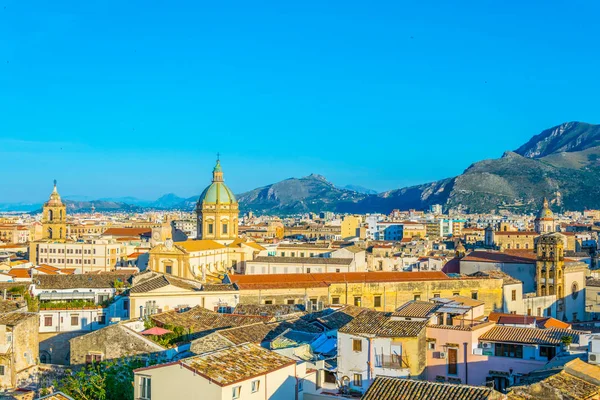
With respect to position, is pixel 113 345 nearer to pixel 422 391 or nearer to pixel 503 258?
pixel 422 391

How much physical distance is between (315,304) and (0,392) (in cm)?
1697

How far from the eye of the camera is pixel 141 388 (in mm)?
15672

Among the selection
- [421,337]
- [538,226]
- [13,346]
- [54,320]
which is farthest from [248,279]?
[538,226]

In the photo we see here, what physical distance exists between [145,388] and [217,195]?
5141 cm

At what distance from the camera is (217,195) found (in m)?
66.7

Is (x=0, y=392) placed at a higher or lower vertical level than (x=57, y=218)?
lower

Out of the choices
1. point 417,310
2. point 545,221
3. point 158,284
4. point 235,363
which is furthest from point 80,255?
point 545,221

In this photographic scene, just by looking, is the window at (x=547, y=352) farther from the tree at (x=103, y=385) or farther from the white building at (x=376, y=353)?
the tree at (x=103, y=385)

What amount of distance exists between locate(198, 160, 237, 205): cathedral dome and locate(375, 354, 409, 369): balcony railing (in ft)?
159

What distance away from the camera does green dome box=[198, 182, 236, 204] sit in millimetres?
66375

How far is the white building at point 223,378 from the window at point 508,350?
5.48 meters

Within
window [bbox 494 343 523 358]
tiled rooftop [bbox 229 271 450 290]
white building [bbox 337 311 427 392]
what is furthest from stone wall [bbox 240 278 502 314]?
window [bbox 494 343 523 358]

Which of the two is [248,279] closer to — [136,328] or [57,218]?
[136,328]

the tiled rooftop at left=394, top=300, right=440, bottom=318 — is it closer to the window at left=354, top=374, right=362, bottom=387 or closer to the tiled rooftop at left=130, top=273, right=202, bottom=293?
the window at left=354, top=374, right=362, bottom=387
